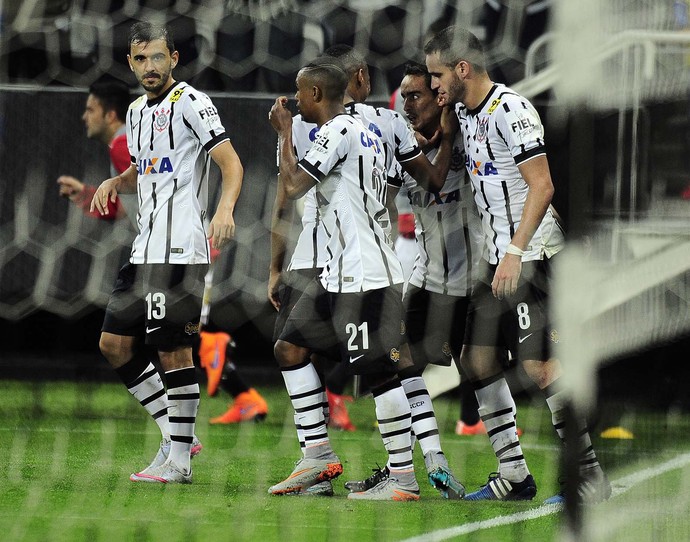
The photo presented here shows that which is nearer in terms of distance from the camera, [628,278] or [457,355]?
[628,278]

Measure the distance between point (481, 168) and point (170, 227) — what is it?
128 centimetres

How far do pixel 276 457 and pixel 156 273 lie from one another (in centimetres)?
127

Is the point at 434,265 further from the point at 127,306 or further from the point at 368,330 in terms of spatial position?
the point at 127,306

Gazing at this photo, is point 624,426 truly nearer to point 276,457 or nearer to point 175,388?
point 175,388

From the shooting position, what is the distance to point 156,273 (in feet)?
16.2

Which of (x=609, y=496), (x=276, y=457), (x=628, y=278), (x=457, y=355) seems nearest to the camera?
(x=609, y=496)

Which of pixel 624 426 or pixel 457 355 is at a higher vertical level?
pixel 624 426

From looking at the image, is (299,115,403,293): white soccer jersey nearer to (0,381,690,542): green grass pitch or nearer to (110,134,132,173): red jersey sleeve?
(0,381,690,542): green grass pitch

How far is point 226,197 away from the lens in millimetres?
4867

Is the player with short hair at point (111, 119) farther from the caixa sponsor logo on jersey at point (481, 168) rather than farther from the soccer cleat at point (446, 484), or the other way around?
the soccer cleat at point (446, 484)

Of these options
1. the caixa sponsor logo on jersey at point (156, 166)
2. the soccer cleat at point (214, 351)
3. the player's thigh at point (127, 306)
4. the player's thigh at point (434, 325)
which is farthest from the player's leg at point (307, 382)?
the soccer cleat at point (214, 351)

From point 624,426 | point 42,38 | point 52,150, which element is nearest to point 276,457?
point 624,426

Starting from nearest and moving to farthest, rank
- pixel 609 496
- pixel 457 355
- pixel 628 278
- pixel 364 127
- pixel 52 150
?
pixel 609 496 → pixel 628 278 → pixel 364 127 → pixel 457 355 → pixel 52 150

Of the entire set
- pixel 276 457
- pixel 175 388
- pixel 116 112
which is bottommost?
pixel 276 457
